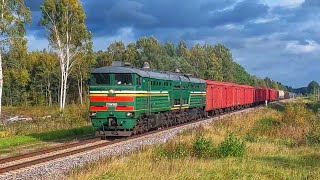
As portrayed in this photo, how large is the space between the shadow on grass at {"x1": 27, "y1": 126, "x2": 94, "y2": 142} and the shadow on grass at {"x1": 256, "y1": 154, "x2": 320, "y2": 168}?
12.8 metres

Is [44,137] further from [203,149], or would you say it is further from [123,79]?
[203,149]

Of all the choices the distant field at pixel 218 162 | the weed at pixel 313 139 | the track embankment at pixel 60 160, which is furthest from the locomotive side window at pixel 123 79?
the weed at pixel 313 139

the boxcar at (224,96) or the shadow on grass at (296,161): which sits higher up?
the boxcar at (224,96)

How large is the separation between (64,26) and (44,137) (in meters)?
30.1

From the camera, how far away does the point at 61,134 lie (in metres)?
26.1

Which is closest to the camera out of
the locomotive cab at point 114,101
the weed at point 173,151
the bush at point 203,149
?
the weed at point 173,151

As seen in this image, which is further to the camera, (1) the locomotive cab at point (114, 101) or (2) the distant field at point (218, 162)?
(1) the locomotive cab at point (114, 101)

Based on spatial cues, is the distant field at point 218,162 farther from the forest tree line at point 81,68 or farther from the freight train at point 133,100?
the forest tree line at point 81,68

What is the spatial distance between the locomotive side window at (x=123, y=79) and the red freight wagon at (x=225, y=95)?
19.1 metres

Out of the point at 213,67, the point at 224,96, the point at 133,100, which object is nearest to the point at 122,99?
the point at 133,100

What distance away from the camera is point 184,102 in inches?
1284

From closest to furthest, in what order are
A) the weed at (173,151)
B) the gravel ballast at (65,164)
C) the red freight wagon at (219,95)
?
the gravel ballast at (65,164)
the weed at (173,151)
the red freight wagon at (219,95)

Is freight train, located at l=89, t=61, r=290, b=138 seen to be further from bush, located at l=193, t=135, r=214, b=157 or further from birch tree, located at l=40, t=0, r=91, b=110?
birch tree, located at l=40, t=0, r=91, b=110

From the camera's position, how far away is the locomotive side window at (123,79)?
22.6 m
